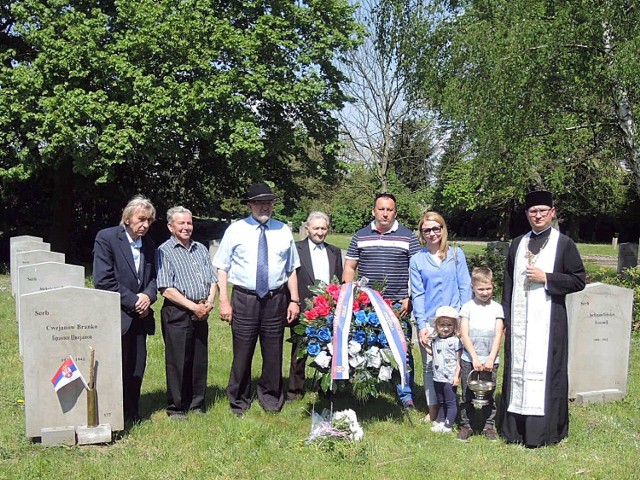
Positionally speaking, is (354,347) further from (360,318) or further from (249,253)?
(249,253)

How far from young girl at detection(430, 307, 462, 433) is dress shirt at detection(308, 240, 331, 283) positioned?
1.47m

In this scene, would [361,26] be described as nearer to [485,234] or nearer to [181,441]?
[181,441]

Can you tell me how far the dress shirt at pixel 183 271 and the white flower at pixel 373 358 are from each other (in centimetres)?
163

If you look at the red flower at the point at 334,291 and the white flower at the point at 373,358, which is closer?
the white flower at the point at 373,358

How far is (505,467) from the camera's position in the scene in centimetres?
502

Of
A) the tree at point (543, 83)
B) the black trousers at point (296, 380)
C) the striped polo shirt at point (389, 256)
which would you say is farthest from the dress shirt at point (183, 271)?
the tree at point (543, 83)

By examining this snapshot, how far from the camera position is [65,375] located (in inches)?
204

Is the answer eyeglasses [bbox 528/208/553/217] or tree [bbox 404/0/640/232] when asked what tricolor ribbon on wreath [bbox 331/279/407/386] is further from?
tree [bbox 404/0/640/232]

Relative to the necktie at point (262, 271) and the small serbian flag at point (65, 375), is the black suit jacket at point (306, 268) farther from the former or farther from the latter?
the small serbian flag at point (65, 375)

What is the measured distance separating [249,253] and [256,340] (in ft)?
2.84

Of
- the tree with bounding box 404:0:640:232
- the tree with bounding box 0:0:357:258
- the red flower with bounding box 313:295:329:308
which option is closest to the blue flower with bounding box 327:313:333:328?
the red flower with bounding box 313:295:329:308

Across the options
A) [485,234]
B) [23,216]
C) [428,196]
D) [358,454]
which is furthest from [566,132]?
[485,234]

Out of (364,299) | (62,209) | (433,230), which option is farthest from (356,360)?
(62,209)

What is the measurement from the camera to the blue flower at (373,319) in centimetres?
559
